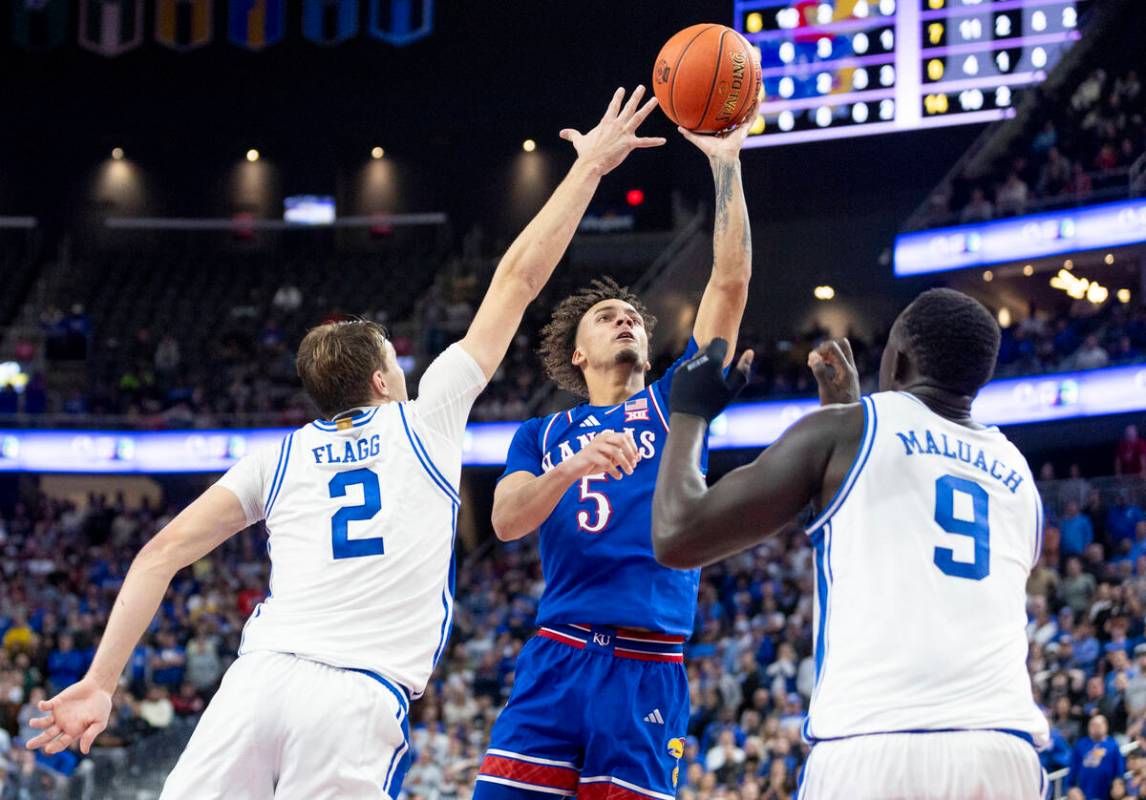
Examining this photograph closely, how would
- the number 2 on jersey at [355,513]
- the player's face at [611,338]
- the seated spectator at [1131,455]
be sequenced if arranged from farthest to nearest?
the seated spectator at [1131,455]
the player's face at [611,338]
the number 2 on jersey at [355,513]

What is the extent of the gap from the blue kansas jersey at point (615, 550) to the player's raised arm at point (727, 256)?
16 cm

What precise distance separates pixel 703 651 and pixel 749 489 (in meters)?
15.3

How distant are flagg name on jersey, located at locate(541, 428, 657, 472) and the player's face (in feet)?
1.40

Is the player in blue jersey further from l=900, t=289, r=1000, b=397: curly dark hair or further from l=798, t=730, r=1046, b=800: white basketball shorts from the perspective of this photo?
l=798, t=730, r=1046, b=800: white basketball shorts

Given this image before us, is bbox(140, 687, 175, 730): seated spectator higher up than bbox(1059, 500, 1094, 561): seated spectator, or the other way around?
bbox(1059, 500, 1094, 561): seated spectator

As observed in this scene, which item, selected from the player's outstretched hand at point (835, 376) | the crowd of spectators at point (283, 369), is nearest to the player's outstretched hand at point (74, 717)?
the player's outstretched hand at point (835, 376)

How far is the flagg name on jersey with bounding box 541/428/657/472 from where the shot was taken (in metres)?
5.70

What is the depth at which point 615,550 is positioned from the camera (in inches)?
215

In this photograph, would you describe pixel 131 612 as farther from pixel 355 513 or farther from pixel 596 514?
pixel 596 514

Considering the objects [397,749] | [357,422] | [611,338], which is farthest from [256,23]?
[397,749]

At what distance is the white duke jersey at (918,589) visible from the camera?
11.0ft

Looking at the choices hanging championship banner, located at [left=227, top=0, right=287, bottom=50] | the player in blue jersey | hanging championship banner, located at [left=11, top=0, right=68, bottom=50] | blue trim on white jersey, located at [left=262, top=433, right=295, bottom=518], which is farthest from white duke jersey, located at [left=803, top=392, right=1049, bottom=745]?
hanging championship banner, located at [left=11, top=0, right=68, bottom=50]

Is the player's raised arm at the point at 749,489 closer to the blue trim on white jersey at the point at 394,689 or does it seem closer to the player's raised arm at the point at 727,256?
the blue trim on white jersey at the point at 394,689

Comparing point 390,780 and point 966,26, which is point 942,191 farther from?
point 390,780
